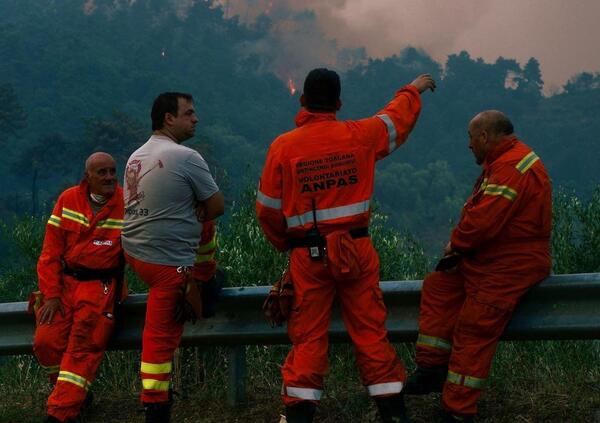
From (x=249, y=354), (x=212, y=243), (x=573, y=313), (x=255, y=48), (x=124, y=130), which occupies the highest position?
(x=255, y=48)

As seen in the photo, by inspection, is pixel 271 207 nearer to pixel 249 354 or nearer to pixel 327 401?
pixel 327 401

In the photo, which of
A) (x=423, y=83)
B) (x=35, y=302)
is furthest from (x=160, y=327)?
(x=423, y=83)

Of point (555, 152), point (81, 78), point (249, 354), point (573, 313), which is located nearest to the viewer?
point (573, 313)

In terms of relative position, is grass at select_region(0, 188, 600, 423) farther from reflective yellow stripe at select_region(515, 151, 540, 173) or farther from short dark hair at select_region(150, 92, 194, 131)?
short dark hair at select_region(150, 92, 194, 131)

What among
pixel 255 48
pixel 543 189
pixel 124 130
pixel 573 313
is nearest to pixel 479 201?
pixel 543 189

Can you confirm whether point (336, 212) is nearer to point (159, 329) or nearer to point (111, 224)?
point (159, 329)

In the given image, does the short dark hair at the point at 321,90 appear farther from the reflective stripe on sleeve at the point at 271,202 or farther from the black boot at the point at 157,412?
the black boot at the point at 157,412

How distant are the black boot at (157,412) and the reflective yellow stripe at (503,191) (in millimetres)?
1860

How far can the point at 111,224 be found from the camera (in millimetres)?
5047

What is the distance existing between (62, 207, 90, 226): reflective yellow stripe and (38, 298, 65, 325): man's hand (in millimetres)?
441

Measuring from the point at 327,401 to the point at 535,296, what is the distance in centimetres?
123

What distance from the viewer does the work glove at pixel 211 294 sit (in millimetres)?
4680

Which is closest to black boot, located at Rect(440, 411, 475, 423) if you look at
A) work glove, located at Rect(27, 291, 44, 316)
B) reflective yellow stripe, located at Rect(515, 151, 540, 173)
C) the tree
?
reflective yellow stripe, located at Rect(515, 151, 540, 173)

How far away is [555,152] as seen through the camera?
411 feet
